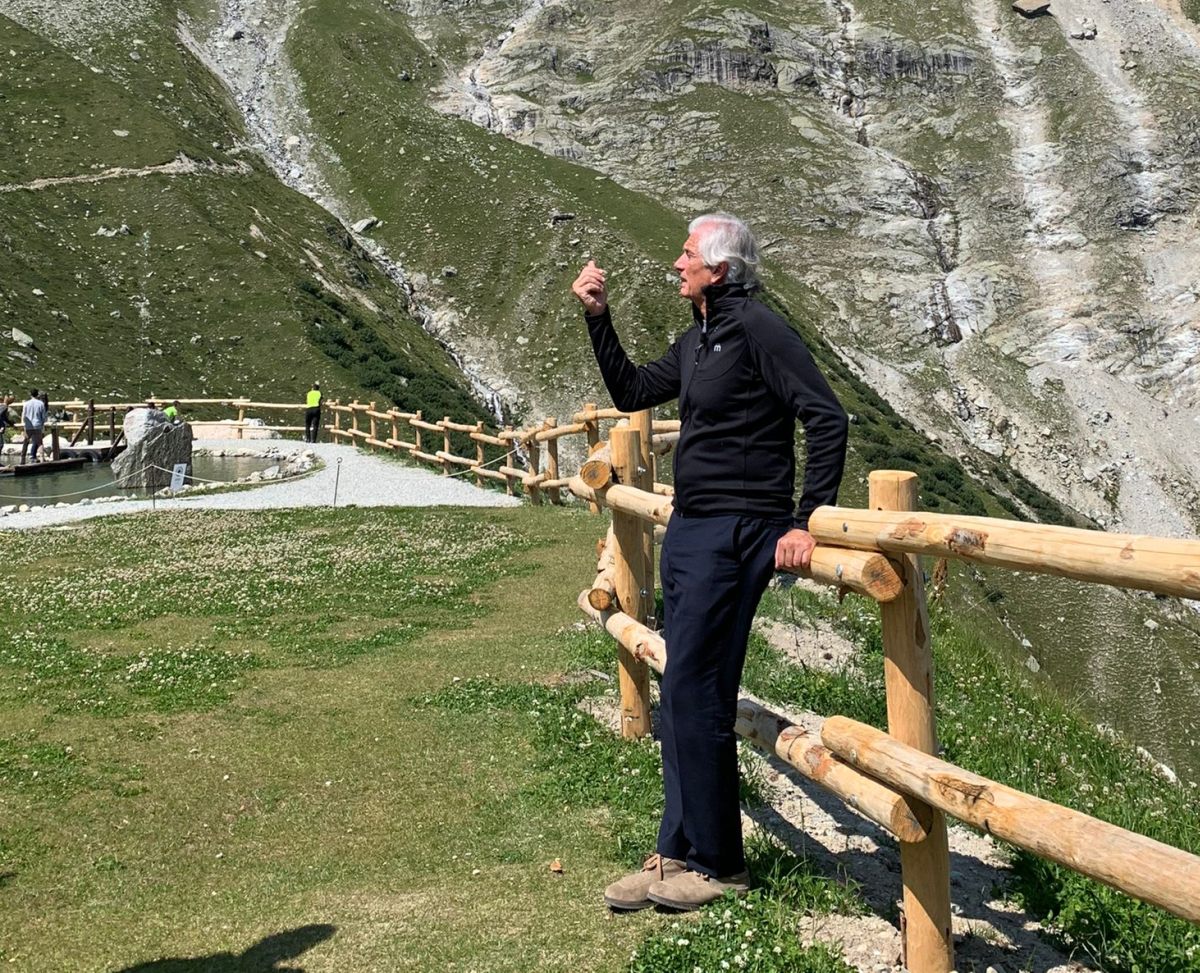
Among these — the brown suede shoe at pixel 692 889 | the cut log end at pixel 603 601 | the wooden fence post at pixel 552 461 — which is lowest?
the brown suede shoe at pixel 692 889

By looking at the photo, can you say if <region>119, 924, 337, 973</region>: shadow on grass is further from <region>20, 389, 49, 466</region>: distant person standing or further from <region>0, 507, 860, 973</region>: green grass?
<region>20, 389, 49, 466</region>: distant person standing

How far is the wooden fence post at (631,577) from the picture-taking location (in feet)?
27.9

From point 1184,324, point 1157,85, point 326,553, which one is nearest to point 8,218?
point 326,553

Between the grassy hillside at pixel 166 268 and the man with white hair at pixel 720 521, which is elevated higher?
the grassy hillside at pixel 166 268

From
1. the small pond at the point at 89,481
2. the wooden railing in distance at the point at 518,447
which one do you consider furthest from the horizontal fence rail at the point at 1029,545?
the small pond at the point at 89,481

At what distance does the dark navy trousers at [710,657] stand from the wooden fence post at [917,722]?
0.72 metres

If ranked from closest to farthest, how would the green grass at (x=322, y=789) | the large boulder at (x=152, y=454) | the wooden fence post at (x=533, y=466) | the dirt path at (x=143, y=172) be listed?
the green grass at (x=322, y=789)
the wooden fence post at (x=533, y=466)
the large boulder at (x=152, y=454)
the dirt path at (x=143, y=172)

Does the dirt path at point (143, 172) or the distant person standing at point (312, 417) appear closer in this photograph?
the distant person standing at point (312, 417)

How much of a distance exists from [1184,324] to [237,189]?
90.8m

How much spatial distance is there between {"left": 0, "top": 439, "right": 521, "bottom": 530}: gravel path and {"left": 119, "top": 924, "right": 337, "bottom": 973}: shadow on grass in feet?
71.7

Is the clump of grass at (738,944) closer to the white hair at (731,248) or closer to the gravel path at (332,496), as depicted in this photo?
the white hair at (731,248)

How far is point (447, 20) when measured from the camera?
156 meters

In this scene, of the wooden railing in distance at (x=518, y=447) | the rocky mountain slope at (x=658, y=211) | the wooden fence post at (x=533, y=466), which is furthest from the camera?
the rocky mountain slope at (x=658, y=211)

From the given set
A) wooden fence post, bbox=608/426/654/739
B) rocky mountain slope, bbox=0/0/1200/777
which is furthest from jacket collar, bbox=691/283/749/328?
rocky mountain slope, bbox=0/0/1200/777
